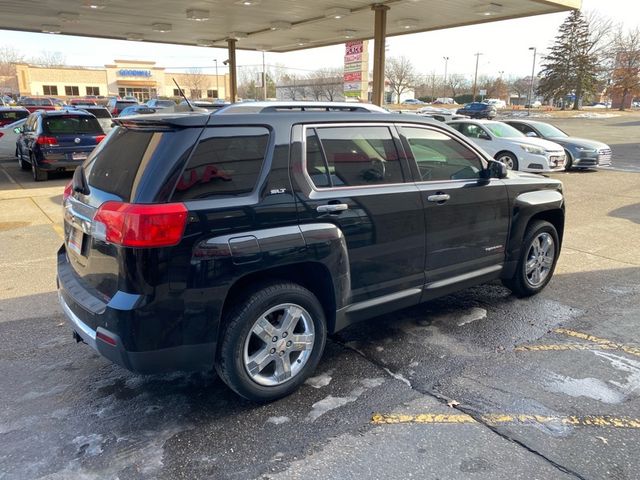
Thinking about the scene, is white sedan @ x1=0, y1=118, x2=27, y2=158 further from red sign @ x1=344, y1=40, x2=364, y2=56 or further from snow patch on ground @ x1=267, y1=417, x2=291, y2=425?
snow patch on ground @ x1=267, y1=417, x2=291, y2=425

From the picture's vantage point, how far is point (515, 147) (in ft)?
46.6

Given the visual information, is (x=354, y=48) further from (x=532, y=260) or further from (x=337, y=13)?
(x=532, y=260)

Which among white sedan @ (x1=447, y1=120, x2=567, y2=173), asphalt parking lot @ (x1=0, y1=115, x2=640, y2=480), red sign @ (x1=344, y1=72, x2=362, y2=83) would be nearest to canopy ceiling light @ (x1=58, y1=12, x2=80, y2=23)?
red sign @ (x1=344, y1=72, x2=362, y2=83)

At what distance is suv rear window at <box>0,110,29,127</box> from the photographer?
1814 centimetres

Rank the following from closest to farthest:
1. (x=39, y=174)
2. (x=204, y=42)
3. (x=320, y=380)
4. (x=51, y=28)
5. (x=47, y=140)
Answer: (x=320, y=380)
(x=47, y=140)
(x=39, y=174)
(x=51, y=28)
(x=204, y=42)

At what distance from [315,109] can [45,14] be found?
16.8m

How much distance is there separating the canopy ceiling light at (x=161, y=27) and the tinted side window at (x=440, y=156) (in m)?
17.3

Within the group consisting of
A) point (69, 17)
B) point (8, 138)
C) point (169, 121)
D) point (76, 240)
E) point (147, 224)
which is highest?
point (69, 17)

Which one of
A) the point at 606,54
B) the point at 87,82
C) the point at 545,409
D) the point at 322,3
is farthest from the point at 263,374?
the point at 87,82

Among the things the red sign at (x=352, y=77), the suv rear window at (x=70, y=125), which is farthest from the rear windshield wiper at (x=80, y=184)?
the red sign at (x=352, y=77)

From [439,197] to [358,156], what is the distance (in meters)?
0.81

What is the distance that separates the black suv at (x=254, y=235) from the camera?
286 centimetres

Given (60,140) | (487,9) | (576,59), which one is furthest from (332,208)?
(576,59)

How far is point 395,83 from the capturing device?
88500 mm
